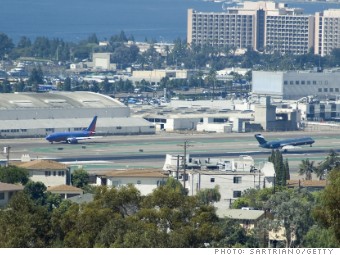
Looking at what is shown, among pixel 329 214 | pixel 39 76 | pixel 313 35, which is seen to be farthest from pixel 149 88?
pixel 329 214

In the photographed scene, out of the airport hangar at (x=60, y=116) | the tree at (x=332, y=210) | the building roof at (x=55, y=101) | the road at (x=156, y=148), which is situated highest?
the tree at (x=332, y=210)

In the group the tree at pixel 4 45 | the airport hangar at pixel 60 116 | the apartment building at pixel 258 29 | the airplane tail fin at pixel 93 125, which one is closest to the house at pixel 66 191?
the airplane tail fin at pixel 93 125

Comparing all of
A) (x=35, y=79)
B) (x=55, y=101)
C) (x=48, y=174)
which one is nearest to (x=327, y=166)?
(x=48, y=174)

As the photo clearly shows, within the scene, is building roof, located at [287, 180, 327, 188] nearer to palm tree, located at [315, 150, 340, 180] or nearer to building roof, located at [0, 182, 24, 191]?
palm tree, located at [315, 150, 340, 180]

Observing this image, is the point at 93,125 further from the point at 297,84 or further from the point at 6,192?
the point at 6,192

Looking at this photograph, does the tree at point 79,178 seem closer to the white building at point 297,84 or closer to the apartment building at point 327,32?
the white building at point 297,84

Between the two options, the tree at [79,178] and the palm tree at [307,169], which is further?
the palm tree at [307,169]

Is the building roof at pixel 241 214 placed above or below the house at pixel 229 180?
above
